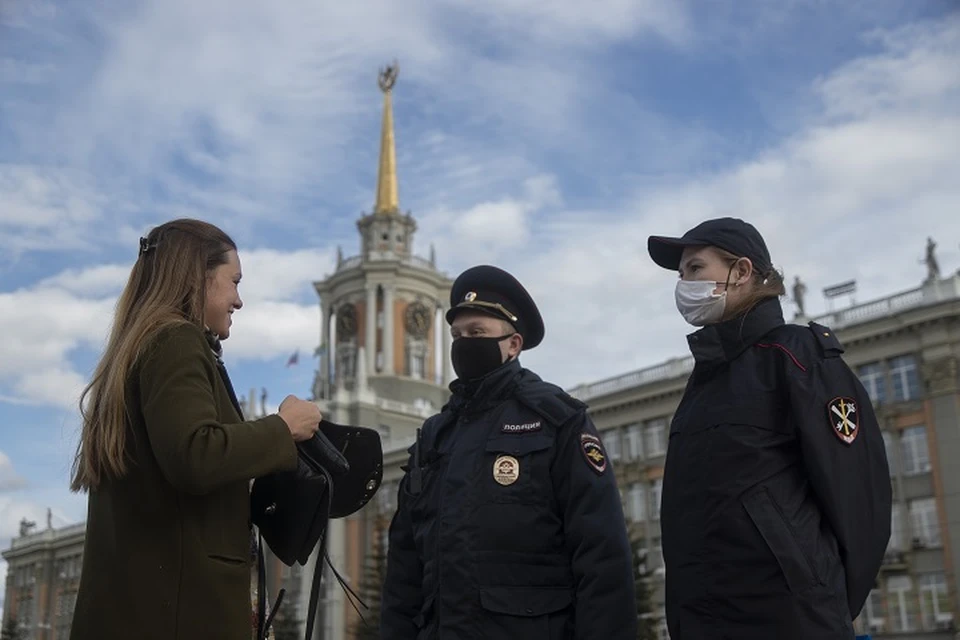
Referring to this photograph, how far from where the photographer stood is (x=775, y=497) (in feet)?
13.9

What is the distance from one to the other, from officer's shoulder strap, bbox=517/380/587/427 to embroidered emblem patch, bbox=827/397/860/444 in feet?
4.40

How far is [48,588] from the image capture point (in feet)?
265

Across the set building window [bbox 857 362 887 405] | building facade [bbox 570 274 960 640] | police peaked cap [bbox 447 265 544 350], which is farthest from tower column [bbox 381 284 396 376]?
police peaked cap [bbox 447 265 544 350]

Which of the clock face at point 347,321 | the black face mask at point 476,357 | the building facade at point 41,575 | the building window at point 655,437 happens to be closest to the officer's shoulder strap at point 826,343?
the black face mask at point 476,357

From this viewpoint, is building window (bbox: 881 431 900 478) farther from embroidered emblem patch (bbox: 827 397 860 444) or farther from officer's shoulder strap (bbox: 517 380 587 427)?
embroidered emblem patch (bbox: 827 397 860 444)

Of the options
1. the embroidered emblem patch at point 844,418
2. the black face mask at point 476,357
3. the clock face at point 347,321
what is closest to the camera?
the embroidered emblem patch at point 844,418

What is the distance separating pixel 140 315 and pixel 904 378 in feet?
114

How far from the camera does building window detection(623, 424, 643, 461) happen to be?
42.5m

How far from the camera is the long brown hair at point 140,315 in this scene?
3.66 metres

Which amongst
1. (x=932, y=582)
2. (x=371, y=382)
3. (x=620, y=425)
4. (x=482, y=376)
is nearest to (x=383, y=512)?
(x=371, y=382)

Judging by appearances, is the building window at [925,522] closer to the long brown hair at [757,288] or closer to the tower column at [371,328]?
the long brown hair at [757,288]

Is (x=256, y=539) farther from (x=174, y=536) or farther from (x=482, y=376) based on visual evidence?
(x=482, y=376)

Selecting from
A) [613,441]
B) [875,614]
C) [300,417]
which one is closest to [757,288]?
[300,417]

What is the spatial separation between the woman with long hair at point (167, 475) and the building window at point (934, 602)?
106ft
